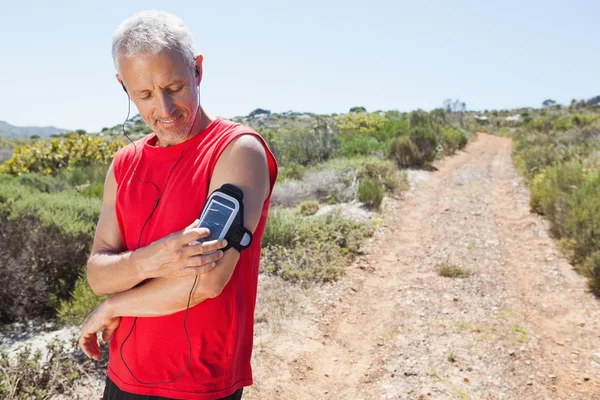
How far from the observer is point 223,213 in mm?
1295

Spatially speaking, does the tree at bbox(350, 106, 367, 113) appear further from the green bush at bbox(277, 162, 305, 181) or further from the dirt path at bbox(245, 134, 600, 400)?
the dirt path at bbox(245, 134, 600, 400)

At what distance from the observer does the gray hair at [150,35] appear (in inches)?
55.9

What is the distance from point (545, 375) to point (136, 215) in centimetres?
354

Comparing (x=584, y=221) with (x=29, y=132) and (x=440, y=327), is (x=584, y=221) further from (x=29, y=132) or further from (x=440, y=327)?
(x=29, y=132)

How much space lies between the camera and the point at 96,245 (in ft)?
5.41

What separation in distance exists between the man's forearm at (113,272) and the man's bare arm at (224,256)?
4cm

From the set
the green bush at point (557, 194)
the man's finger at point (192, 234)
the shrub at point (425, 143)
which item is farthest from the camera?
the shrub at point (425, 143)

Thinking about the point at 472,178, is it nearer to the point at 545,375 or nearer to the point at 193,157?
the point at 545,375

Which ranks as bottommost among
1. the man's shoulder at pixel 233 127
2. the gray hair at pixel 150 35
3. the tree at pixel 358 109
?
the man's shoulder at pixel 233 127

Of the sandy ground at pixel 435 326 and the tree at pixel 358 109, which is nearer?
the sandy ground at pixel 435 326

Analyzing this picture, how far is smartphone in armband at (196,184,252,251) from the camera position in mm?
1294

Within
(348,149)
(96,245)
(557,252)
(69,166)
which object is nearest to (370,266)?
(557,252)

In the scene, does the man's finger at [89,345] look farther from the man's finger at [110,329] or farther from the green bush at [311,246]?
the green bush at [311,246]

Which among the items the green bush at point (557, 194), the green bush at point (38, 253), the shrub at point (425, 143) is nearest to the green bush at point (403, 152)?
the shrub at point (425, 143)
